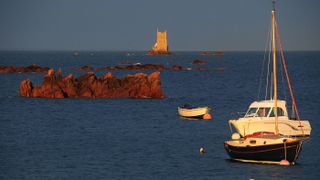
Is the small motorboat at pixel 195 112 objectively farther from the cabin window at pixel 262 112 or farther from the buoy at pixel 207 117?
the cabin window at pixel 262 112

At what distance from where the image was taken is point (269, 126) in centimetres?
6519

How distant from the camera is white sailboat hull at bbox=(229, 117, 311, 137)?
6531 cm

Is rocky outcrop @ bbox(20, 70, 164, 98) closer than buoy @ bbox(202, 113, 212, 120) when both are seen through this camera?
No

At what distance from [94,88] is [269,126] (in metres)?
50.0

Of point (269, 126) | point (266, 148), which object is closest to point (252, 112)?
point (269, 126)

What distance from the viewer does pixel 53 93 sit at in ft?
367

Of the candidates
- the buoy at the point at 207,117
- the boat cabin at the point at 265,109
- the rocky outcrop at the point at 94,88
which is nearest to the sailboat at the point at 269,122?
the boat cabin at the point at 265,109

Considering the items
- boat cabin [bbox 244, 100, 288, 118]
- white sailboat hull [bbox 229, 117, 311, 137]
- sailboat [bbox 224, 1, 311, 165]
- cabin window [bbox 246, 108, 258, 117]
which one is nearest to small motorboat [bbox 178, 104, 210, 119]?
cabin window [bbox 246, 108, 258, 117]

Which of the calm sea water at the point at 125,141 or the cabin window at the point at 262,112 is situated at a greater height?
the cabin window at the point at 262,112

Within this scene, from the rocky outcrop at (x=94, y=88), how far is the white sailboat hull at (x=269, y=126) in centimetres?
4347

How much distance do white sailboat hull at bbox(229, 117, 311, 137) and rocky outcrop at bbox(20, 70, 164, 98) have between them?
43.5 m

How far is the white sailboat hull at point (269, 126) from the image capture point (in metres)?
65.3

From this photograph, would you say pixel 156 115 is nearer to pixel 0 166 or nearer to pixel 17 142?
pixel 17 142

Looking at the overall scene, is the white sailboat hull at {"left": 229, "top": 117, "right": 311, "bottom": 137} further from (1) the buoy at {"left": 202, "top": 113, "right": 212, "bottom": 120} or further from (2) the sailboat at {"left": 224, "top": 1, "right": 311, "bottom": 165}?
(1) the buoy at {"left": 202, "top": 113, "right": 212, "bottom": 120}
